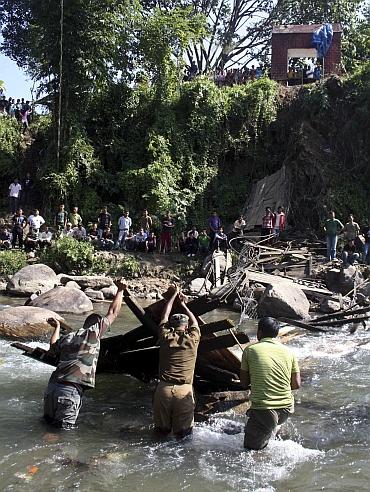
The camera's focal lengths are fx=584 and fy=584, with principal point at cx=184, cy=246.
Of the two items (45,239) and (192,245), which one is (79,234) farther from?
(192,245)

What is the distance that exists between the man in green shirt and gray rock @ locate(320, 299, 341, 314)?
9.53 meters

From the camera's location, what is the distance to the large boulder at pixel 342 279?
57.5ft

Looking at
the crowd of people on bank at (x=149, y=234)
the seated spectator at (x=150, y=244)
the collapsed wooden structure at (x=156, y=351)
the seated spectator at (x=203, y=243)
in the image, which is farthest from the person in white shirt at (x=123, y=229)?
the collapsed wooden structure at (x=156, y=351)

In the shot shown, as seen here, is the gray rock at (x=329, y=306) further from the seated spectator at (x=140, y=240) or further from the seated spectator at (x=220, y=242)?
the seated spectator at (x=140, y=240)

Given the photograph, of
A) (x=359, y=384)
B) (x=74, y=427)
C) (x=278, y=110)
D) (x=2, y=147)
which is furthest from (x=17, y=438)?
(x=278, y=110)

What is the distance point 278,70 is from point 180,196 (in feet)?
33.4

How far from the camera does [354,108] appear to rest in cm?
2736

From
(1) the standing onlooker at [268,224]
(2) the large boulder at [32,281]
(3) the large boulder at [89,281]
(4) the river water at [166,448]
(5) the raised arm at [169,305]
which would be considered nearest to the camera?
(4) the river water at [166,448]

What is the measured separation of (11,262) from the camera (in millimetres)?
20547

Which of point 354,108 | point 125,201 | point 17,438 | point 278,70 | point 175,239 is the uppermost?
point 278,70

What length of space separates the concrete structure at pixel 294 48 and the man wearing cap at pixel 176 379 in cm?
2606

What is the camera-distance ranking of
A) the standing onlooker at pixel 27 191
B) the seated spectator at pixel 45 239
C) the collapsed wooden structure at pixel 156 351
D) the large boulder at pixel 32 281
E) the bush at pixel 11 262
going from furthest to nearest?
the standing onlooker at pixel 27 191 < the seated spectator at pixel 45 239 < the bush at pixel 11 262 < the large boulder at pixel 32 281 < the collapsed wooden structure at pixel 156 351

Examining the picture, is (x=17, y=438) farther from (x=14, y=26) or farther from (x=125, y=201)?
(x=14, y=26)

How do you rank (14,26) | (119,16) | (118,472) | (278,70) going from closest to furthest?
(118,472), (119,16), (278,70), (14,26)
